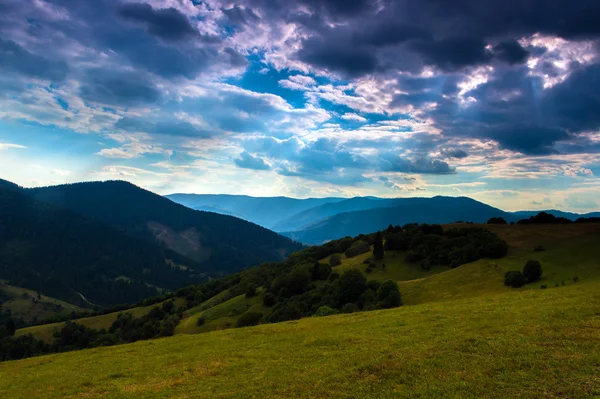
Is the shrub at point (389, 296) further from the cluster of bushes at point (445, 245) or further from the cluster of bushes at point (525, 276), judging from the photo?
the cluster of bushes at point (445, 245)

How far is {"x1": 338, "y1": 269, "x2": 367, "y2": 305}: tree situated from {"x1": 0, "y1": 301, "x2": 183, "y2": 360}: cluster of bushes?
61016 millimetres

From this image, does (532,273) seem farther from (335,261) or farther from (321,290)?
(335,261)

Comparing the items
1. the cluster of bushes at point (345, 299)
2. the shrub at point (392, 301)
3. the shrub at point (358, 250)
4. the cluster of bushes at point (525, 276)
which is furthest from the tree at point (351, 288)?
the shrub at point (358, 250)

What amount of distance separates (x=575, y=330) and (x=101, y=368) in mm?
32044

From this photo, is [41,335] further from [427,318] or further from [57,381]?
[427,318]

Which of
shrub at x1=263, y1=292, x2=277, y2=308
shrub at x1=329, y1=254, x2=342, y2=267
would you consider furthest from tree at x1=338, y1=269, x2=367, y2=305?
shrub at x1=329, y1=254, x2=342, y2=267

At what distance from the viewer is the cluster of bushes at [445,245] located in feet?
253

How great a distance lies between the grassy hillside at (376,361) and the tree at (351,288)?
140ft

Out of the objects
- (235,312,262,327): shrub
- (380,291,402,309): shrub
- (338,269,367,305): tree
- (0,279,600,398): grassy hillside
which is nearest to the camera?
(0,279,600,398): grassy hillside

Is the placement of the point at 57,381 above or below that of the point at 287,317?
above

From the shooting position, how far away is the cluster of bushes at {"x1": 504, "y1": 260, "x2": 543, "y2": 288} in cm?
4930

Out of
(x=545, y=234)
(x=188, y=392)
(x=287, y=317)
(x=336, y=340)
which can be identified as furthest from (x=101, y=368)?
(x=545, y=234)

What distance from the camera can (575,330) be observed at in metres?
20.2

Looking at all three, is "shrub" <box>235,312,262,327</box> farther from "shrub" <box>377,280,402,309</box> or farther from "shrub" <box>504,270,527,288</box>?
"shrub" <box>504,270,527,288</box>
